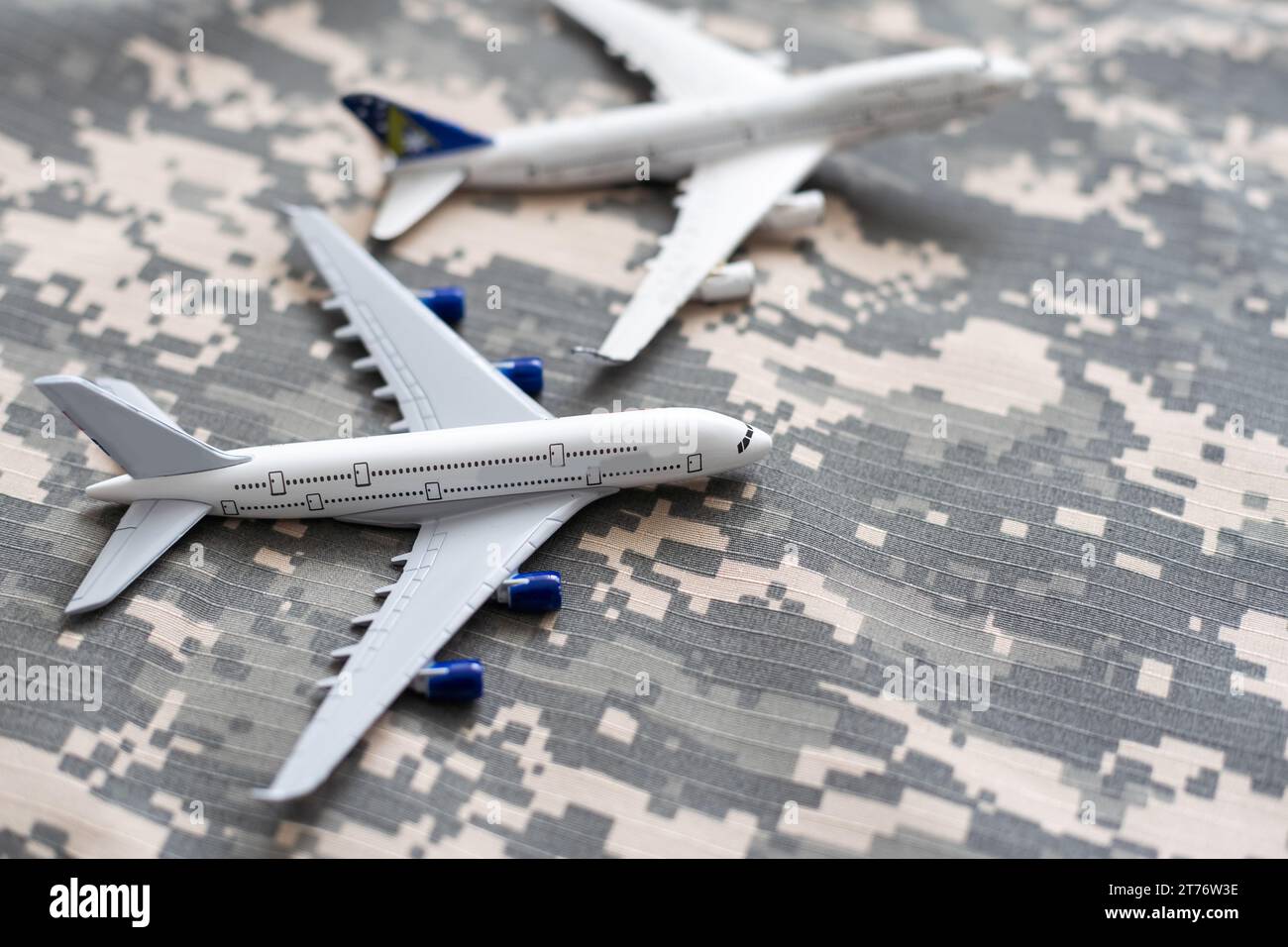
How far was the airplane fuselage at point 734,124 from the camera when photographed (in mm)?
13594

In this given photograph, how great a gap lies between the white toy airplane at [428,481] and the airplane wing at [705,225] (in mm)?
1543

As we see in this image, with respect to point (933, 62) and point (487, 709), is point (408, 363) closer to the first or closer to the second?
point (487, 709)

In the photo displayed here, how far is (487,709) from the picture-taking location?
927 cm

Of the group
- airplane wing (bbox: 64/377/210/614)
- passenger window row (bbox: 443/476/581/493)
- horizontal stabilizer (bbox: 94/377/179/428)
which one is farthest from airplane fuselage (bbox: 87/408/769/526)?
horizontal stabilizer (bbox: 94/377/179/428)

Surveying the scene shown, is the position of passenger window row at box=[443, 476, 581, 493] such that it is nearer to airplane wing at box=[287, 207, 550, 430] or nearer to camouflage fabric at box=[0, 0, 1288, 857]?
camouflage fabric at box=[0, 0, 1288, 857]

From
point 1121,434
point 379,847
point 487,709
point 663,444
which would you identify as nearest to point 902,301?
point 1121,434

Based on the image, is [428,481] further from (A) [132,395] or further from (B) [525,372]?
(A) [132,395]

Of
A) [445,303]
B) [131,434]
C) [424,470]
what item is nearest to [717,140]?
[445,303]

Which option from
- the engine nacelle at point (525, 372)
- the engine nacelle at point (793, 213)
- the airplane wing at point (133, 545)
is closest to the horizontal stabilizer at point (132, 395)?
the airplane wing at point (133, 545)

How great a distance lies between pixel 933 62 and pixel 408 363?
7949mm

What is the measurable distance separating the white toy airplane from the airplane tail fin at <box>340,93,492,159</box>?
386cm

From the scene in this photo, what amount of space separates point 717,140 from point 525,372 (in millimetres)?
4552

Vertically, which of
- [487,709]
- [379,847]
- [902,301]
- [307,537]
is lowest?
[379,847]

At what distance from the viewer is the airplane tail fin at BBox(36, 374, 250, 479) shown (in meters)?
9.45
